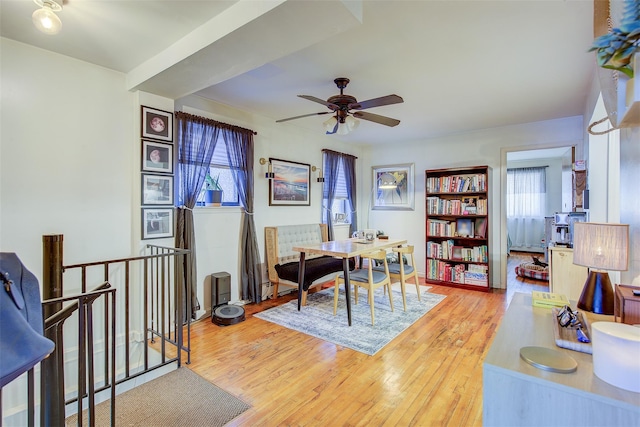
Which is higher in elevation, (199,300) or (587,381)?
(587,381)

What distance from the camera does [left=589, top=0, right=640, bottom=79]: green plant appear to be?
85 cm

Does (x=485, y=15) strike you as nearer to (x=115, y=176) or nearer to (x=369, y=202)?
(x=115, y=176)

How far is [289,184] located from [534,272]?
469 cm

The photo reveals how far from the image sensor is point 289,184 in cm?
476

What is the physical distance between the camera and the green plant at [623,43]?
85 cm

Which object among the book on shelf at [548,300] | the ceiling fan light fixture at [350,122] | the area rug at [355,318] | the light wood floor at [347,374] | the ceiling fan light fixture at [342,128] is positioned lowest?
the light wood floor at [347,374]

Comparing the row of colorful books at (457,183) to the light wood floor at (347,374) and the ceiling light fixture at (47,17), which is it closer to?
the light wood floor at (347,374)

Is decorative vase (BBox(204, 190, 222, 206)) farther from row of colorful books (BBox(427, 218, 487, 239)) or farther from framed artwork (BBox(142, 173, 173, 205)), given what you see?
row of colorful books (BBox(427, 218, 487, 239))

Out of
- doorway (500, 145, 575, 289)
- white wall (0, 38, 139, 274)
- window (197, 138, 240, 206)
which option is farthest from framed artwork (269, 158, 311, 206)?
doorway (500, 145, 575, 289)

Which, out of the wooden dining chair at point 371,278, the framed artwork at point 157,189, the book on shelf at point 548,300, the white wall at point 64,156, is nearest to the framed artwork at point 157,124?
the white wall at point 64,156

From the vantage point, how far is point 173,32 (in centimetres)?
217

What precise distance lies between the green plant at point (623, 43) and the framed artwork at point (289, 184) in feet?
12.6

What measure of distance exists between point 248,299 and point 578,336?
3.54m

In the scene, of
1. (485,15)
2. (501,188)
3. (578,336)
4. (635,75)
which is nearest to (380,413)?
(578,336)
